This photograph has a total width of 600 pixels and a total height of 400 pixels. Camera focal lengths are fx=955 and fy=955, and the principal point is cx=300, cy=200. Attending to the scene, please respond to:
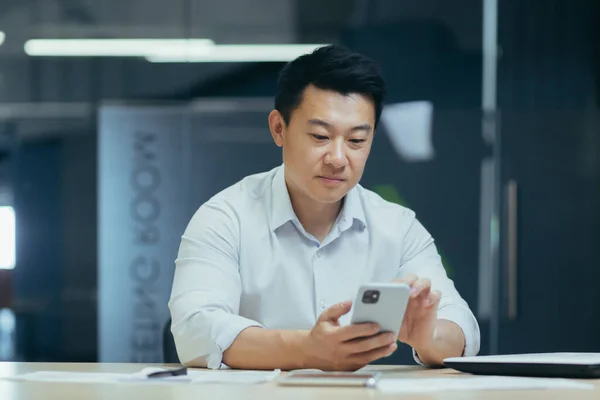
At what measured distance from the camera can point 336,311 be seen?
1.81 m

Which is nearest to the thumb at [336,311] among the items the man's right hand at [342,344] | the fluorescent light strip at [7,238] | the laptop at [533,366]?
the man's right hand at [342,344]

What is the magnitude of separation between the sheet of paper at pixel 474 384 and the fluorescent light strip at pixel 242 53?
3.84 m

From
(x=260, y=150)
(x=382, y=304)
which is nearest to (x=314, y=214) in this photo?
(x=382, y=304)

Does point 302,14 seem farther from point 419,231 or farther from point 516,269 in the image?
point 419,231

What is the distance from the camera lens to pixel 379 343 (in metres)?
1.79

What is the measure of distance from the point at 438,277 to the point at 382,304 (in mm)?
655

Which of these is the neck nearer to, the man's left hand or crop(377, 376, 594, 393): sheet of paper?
the man's left hand

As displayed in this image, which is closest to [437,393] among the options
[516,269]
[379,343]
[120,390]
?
[379,343]

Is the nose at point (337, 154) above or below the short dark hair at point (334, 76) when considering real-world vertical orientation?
below

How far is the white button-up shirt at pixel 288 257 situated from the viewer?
7.26 feet

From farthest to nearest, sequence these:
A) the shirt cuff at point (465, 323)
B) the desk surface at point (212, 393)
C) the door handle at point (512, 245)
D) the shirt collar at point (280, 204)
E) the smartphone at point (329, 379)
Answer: the door handle at point (512, 245)
the shirt collar at point (280, 204)
the shirt cuff at point (465, 323)
the smartphone at point (329, 379)
the desk surface at point (212, 393)

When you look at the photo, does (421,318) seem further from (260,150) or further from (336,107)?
(260,150)

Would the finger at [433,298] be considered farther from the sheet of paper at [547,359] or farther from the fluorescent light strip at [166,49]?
the fluorescent light strip at [166,49]

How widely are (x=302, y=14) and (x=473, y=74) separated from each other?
1023 millimetres
